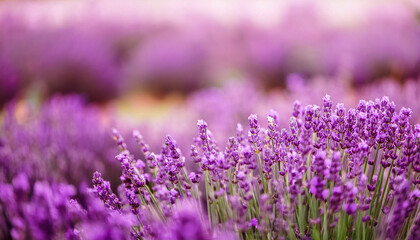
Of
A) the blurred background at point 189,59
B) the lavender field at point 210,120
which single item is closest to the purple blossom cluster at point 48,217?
the lavender field at point 210,120

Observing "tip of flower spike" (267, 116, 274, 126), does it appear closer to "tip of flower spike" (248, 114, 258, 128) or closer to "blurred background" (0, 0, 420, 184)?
"tip of flower spike" (248, 114, 258, 128)

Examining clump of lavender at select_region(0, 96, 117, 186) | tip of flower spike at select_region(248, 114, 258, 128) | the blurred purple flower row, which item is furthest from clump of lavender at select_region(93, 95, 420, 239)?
the blurred purple flower row

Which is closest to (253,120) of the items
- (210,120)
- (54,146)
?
(54,146)

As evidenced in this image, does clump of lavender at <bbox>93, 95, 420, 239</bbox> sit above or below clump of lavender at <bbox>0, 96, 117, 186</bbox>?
below

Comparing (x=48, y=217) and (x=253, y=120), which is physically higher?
(x=253, y=120)

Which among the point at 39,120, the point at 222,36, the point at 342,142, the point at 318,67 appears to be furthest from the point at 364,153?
the point at 222,36

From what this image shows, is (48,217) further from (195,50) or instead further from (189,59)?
(195,50)

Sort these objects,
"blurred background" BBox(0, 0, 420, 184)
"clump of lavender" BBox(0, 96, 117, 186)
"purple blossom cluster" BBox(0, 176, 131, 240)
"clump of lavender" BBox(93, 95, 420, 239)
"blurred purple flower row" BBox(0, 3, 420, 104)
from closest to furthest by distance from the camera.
Answer: "purple blossom cluster" BBox(0, 176, 131, 240), "clump of lavender" BBox(93, 95, 420, 239), "clump of lavender" BBox(0, 96, 117, 186), "blurred background" BBox(0, 0, 420, 184), "blurred purple flower row" BBox(0, 3, 420, 104)
